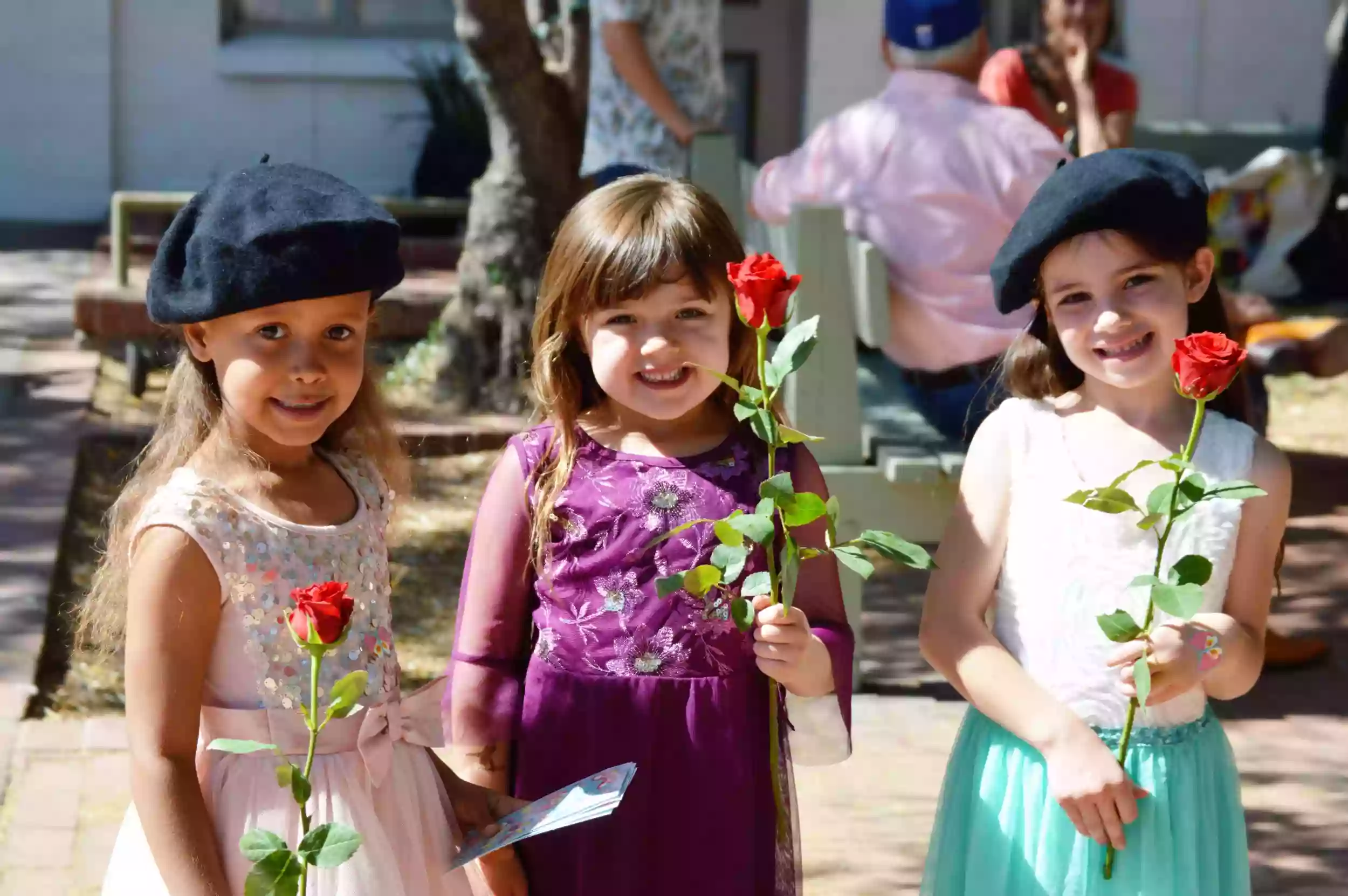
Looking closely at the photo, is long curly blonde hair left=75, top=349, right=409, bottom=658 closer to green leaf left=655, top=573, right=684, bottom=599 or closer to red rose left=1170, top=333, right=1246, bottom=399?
green leaf left=655, top=573, right=684, bottom=599

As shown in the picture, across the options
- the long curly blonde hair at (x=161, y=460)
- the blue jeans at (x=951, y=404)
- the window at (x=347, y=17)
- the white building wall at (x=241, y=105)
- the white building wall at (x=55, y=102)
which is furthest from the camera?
the window at (x=347, y=17)

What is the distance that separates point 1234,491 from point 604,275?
846 millimetres

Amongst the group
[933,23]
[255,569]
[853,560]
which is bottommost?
[255,569]

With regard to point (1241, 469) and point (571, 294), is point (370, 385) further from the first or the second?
point (1241, 469)

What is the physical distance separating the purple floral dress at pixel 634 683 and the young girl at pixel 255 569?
12 cm

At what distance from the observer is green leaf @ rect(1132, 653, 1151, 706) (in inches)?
79.7

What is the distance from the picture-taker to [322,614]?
5.65ft

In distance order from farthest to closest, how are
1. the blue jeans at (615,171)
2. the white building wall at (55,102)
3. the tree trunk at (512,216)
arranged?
1. the white building wall at (55,102)
2. the tree trunk at (512,216)
3. the blue jeans at (615,171)

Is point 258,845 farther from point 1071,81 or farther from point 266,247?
point 1071,81

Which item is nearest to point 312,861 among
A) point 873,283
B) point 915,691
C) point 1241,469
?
point 1241,469

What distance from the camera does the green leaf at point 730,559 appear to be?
6.40ft

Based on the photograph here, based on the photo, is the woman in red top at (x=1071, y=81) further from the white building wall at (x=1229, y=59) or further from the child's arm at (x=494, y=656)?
the white building wall at (x=1229, y=59)

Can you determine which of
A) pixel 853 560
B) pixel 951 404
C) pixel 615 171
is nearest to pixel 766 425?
pixel 853 560

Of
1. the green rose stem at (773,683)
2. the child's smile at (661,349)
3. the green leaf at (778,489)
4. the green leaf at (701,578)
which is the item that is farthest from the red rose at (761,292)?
the child's smile at (661,349)
